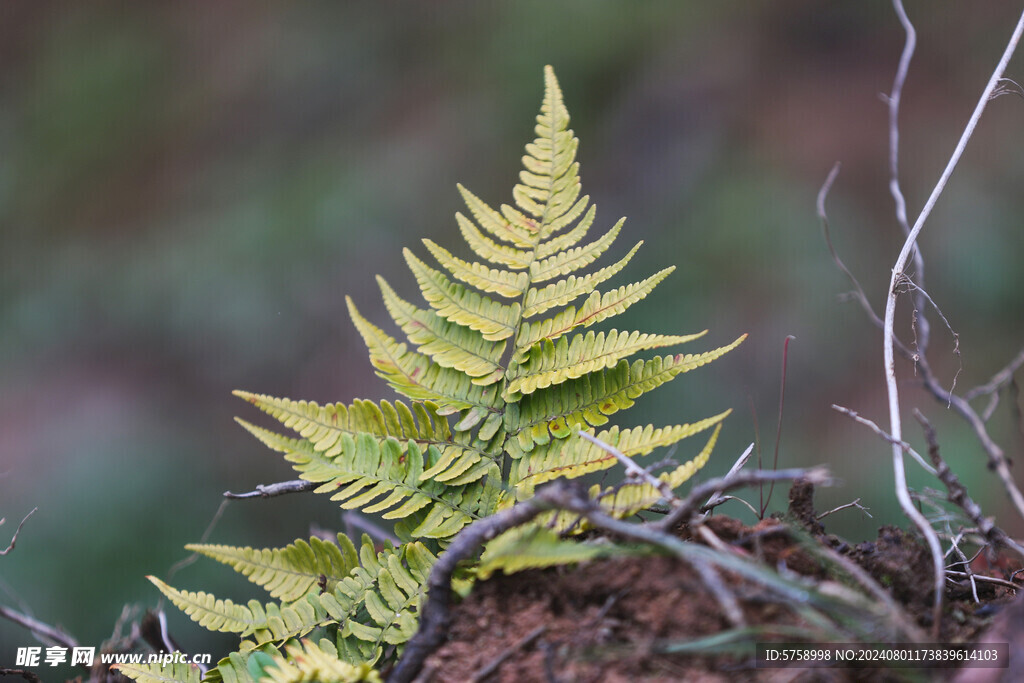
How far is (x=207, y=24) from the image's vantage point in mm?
5238

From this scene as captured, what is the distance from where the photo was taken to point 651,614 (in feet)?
2.57

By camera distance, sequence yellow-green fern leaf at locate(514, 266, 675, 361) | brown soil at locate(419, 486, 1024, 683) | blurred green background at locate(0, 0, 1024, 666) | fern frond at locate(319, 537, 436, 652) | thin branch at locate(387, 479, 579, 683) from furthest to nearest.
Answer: blurred green background at locate(0, 0, 1024, 666) → yellow-green fern leaf at locate(514, 266, 675, 361) → fern frond at locate(319, 537, 436, 652) → thin branch at locate(387, 479, 579, 683) → brown soil at locate(419, 486, 1024, 683)

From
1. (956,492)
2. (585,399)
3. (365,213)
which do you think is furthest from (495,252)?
(365,213)

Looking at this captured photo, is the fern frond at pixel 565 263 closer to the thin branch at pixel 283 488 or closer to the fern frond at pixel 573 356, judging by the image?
the fern frond at pixel 573 356

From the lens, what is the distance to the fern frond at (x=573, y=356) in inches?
42.8

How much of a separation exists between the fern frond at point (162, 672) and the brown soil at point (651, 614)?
0.41m

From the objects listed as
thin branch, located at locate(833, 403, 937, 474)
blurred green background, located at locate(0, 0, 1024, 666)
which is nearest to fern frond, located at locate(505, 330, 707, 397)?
thin branch, located at locate(833, 403, 937, 474)

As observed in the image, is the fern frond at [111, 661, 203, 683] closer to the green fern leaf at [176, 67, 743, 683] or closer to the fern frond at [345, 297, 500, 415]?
the green fern leaf at [176, 67, 743, 683]

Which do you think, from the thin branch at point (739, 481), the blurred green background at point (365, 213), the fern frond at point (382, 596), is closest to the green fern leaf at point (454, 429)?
the fern frond at point (382, 596)

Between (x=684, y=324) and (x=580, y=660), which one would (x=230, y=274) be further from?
(x=580, y=660)

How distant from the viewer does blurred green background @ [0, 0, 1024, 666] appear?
333 cm

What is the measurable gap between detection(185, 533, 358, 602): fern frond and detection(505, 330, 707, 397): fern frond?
353 millimetres

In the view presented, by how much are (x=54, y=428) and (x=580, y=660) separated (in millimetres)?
3991

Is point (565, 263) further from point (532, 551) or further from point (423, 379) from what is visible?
point (532, 551)
